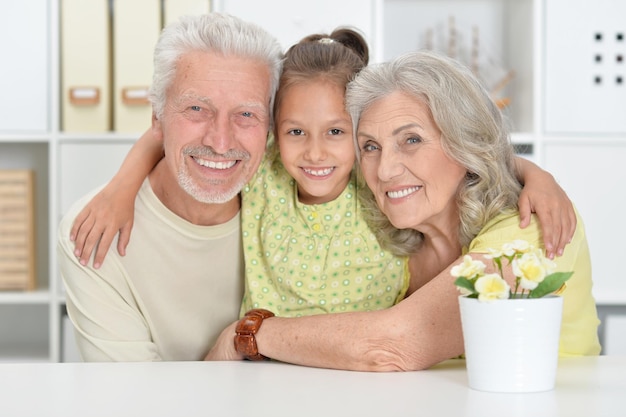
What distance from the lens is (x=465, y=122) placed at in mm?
1513

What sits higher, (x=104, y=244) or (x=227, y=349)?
(x=104, y=244)

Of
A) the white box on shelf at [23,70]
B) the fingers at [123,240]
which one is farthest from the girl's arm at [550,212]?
the white box on shelf at [23,70]

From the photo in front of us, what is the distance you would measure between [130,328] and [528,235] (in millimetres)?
761

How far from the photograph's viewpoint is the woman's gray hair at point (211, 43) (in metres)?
1.69

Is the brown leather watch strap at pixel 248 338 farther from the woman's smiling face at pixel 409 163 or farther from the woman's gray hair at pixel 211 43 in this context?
the woman's gray hair at pixel 211 43

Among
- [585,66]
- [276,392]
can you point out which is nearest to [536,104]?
[585,66]

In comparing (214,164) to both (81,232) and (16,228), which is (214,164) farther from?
(16,228)

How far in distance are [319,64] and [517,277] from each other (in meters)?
0.75

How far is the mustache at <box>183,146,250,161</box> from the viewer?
1.66 m

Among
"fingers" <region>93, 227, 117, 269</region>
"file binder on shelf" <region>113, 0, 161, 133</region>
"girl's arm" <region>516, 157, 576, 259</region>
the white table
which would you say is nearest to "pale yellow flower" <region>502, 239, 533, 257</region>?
the white table

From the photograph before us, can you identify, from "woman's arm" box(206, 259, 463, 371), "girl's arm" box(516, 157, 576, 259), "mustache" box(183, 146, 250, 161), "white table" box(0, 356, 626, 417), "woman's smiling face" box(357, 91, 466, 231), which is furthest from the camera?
"mustache" box(183, 146, 250, 161)

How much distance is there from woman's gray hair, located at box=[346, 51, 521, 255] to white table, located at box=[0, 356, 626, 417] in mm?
310

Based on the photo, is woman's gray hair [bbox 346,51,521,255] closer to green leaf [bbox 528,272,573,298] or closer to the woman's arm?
the woman's arm

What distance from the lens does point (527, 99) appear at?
9.01 ft
